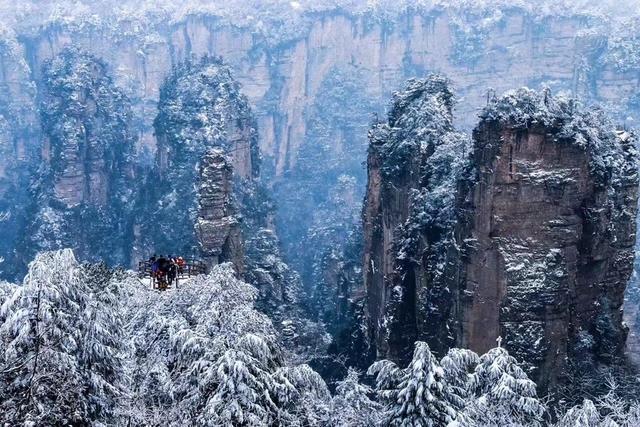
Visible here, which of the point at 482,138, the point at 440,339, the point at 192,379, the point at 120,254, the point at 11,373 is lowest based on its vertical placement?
the point at 120,254

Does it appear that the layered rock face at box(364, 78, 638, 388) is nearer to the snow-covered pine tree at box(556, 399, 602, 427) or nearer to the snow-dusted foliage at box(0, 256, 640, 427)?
the snow-dusted foliage at box(0, 256, 640, 427)

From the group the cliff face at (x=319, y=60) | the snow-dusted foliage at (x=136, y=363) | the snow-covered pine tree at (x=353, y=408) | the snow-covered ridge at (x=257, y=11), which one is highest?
the snow-covered ridge at (x=257, y=11)

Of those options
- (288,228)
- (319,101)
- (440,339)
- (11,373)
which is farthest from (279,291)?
(319,101)

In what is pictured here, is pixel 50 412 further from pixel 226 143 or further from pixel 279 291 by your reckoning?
pixel 226 143

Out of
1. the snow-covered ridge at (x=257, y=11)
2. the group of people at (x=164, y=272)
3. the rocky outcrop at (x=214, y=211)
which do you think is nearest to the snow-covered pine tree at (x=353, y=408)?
the group of people at (x=164, y=272)

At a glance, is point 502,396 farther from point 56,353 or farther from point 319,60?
point 319,60

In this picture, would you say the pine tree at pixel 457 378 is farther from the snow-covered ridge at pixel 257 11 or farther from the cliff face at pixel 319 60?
the snow-covered ridge at pixel 257 11
